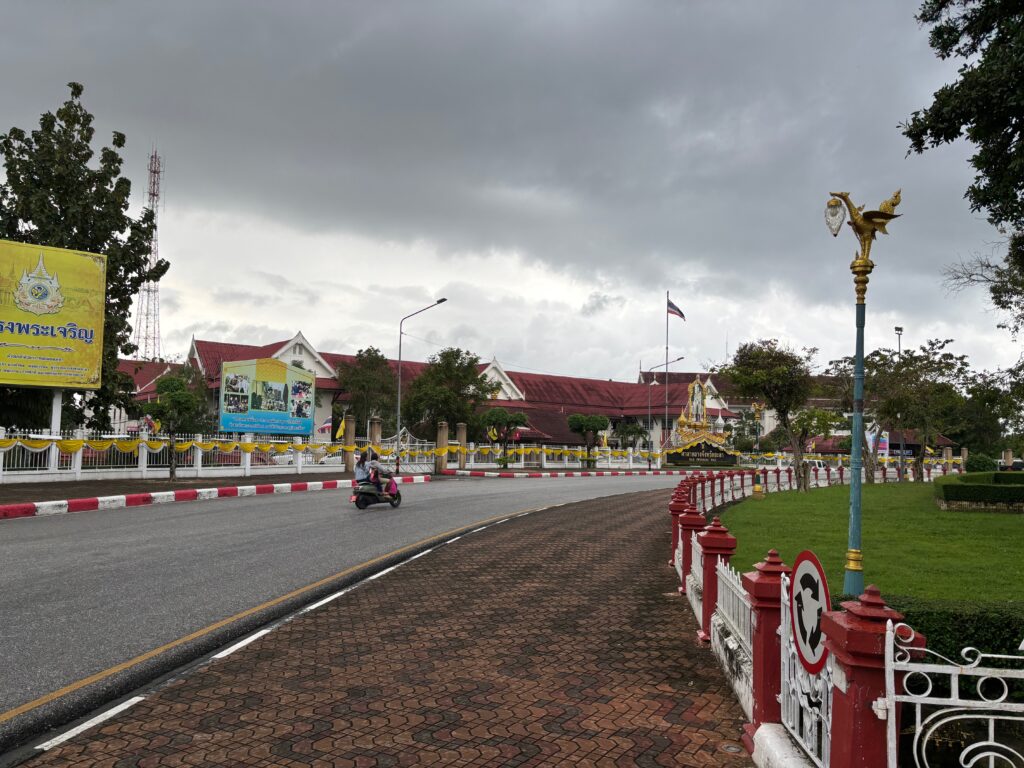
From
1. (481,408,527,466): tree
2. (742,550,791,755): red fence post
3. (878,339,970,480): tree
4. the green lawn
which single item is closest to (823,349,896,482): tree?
(878,339,970,480): tree

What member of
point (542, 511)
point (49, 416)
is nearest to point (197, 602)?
point (542, 511)

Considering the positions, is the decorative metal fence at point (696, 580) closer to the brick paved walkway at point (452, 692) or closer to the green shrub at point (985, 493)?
the brick paved walkway at point (452, 692)

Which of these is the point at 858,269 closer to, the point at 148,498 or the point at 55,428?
the point at 148,498

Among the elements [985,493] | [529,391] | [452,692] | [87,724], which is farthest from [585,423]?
[87,724]

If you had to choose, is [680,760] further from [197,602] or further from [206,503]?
[206,503]

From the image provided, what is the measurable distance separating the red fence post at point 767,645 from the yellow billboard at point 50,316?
25.8 m

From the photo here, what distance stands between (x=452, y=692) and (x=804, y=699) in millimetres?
2455

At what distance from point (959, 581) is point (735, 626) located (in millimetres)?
5103

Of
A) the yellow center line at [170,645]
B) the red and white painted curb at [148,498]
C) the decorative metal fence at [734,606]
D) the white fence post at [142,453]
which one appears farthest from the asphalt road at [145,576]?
the white fence post at [142,453]

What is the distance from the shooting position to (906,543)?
13.1 m

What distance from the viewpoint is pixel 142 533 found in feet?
44.7

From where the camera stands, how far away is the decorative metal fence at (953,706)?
3.10 m

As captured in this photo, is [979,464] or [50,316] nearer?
[50,316]

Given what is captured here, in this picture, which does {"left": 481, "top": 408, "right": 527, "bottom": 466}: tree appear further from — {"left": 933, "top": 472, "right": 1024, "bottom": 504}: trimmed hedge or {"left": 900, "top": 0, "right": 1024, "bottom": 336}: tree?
{"left": 900, "top": 0, "right": 1024, "bottom": 336}: tree
